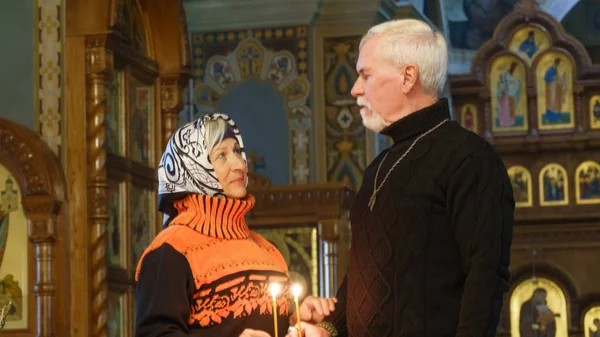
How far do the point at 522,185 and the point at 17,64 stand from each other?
9048 mm

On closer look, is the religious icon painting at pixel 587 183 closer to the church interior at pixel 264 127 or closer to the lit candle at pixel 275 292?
the church interior at pixel 264 127

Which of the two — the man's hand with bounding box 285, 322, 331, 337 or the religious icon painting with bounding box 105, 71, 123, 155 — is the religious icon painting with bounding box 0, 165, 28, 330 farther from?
the man's hand with bounding box 285, 322, 331, 337

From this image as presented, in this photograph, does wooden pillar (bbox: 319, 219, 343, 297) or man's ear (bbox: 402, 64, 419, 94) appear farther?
wooden pillar (bbox: 319, 219, 343, 297)

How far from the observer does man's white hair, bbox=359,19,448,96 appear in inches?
142

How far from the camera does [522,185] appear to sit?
15.7 metres

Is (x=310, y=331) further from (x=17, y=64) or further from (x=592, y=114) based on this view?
(x=592, y=114)

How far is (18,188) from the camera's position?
773 cm

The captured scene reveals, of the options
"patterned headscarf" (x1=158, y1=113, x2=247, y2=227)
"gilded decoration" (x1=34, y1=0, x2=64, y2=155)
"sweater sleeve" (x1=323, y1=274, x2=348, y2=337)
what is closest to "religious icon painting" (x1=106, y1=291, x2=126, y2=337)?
"gilded decoration" (x1=34, y1=0, x2=64, y2=155)

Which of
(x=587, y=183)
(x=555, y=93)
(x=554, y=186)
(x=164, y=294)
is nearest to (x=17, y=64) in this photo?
(x=164, y=294)

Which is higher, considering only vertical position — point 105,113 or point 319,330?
point 105,113

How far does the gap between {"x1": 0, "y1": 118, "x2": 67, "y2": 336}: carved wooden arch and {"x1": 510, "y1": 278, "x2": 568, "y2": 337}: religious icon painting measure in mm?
8541

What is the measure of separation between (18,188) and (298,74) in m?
5.54

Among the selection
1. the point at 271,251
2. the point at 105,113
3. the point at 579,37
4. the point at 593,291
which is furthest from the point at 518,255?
the point at 271,251

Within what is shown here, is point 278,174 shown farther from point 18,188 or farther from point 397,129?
point 397,129
